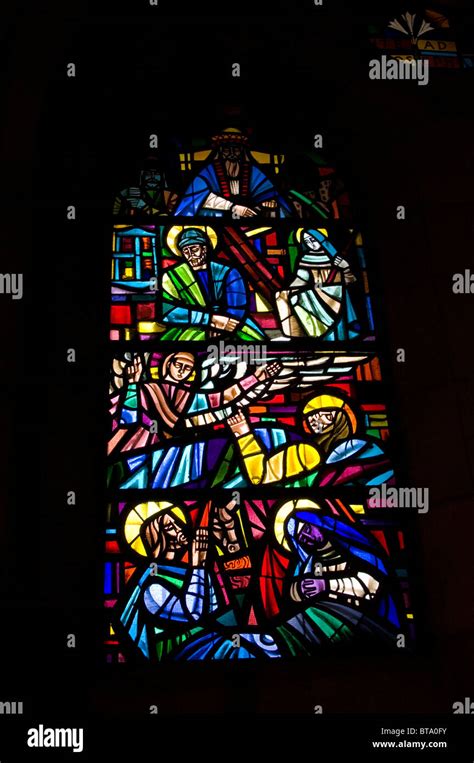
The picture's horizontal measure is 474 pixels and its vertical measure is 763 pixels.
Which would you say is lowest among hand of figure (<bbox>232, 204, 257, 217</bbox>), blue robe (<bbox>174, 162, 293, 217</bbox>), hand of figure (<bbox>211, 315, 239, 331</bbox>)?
hand of figure (<bbox>211, 315, 239, 331</bbox>)

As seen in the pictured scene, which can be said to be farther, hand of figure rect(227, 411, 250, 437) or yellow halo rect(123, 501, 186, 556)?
hand of figure rect(227, 411, 250, 437)

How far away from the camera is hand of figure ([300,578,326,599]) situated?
5.41 meters

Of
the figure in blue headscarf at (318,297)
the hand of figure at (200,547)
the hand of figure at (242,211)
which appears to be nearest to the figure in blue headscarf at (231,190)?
the hand of figure at (242,211)

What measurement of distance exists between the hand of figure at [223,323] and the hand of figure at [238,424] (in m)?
0.58

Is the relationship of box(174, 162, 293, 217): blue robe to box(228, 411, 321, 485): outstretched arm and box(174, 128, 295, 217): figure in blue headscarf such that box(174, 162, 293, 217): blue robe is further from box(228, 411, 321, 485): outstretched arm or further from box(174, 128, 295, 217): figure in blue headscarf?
box(228, 411, 321, 485): outstretched arm

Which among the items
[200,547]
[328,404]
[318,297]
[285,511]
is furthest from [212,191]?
[200,547]

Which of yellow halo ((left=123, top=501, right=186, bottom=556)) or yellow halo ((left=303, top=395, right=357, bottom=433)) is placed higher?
yellow halo ((left=303, top=395, right=357, bottom=433))

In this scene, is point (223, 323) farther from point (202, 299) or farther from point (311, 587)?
point (311, 587)

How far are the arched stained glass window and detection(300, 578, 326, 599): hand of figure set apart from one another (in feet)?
0.04

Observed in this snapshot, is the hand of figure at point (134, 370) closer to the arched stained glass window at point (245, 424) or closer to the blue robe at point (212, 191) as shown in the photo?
the arched stained glass window at point (245, 424)

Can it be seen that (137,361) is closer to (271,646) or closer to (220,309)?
(220,309)

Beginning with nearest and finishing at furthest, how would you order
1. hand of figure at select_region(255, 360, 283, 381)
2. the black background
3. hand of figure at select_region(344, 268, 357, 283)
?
1. the black background
2. hand of figure at select_region(255, 360, 283, 381)
3. hand of figure at select_region(344, 268, 357, 283)

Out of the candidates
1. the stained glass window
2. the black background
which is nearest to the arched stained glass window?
the black background

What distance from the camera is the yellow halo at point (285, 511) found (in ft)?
18.2
